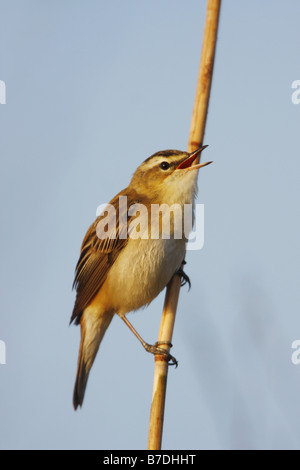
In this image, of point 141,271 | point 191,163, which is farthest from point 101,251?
point 191,163

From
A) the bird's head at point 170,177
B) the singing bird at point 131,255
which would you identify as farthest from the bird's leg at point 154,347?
the bird's head at point 170,177

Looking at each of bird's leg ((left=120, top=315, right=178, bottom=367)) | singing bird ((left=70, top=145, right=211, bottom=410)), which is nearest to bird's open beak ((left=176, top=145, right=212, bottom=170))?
singing bird ((left=70, top=145, right=211, bottom=410))

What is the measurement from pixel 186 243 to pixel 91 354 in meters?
1.16

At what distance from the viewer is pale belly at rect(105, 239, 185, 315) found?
15.1 feet

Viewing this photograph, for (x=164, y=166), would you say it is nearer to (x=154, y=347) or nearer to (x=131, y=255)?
(x=131, y=255)

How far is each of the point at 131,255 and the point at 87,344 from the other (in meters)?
0.79

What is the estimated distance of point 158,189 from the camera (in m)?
4.88

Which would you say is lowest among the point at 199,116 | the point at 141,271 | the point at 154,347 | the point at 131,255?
the point at 154,347

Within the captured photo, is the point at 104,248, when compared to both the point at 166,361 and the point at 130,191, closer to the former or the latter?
the point at 130,191

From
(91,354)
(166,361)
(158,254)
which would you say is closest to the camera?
(166,361)

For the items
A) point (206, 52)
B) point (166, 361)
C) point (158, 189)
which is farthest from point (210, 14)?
point (166, 361)

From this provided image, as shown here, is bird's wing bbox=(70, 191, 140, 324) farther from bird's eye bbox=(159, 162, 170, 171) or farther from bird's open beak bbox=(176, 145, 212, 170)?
bird's open beak bbox=(176, 145, 212, 170)

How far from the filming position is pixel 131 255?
15.6 ft

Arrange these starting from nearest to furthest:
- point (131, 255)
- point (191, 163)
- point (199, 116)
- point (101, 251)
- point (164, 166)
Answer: point (199, 116), point (191, 163), point (131, 255), point (164, 166), point (101, 251)
